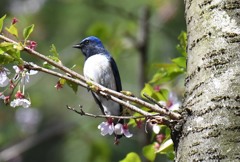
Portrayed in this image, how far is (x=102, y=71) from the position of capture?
9.65 feet

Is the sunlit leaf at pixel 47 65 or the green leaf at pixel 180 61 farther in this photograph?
the green leaf at pixel 180 61

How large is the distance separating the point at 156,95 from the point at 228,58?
0.60 m

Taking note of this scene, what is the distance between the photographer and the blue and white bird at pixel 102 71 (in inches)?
110

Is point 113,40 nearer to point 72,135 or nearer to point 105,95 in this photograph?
point 72,135

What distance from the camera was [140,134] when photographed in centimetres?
363

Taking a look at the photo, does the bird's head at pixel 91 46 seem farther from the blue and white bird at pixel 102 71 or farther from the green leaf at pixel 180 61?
the green leaf at pixel 180 61

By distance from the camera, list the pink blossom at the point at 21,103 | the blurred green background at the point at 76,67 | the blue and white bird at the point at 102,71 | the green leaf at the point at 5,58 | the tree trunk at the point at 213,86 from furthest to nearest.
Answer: the blurred green background at the point at 76,67
the blue and white bird at the point at 102,71
the pink blossom at the point at 21,103
the green leaf at the point at 5,58
the tree trunk at the point at 213,86

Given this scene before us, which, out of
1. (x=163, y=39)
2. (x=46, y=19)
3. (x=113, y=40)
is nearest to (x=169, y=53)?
(x=163, y=39)

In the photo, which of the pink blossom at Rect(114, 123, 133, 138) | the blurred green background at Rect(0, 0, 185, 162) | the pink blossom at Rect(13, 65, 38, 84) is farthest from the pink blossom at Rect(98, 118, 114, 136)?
the blurred green background at Rect(0, 0, 185, 162)

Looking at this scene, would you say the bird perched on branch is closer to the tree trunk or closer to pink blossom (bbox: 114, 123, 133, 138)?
pink blossom (bbox: 114, 123, 133, 138)

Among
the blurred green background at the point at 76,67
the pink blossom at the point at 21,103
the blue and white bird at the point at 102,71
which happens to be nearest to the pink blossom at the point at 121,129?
the pink blossom at the point at 21,103

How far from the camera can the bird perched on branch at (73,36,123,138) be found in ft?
9.20

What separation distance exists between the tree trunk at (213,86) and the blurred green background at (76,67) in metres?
1.87

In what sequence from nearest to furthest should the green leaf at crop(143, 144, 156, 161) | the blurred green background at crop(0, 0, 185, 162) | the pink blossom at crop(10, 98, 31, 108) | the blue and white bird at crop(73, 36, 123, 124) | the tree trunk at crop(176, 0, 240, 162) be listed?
the tree trunk at crop(176, 0, 240, 162), the pink blossom at crop(10, 98, 31, 108), the green leaf at crop(143, 144, 156, 161), the blue and white bird at crop(73, 36, 123, 124), the blurred green background at crop(0, 0, 185, 162)
